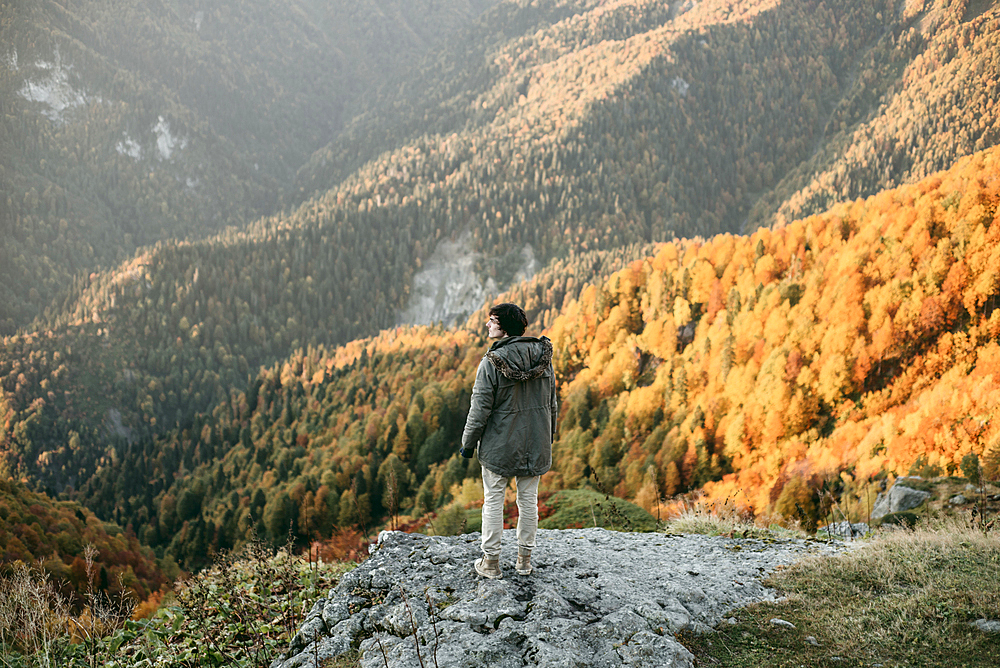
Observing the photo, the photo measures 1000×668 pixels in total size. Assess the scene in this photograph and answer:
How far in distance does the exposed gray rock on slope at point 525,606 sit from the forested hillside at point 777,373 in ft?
4.35

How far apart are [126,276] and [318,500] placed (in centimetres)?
13093

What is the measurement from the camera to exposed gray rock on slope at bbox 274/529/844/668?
4.71 m

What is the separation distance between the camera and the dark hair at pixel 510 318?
578 cm

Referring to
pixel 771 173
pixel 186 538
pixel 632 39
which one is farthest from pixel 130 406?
pixel 632 39

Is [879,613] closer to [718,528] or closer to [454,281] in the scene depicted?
[718,528]

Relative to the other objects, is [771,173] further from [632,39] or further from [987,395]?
[987,395]

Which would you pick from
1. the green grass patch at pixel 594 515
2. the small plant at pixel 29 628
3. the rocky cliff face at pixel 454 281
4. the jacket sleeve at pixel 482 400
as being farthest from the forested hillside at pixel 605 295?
the small plant at pixel 29 628

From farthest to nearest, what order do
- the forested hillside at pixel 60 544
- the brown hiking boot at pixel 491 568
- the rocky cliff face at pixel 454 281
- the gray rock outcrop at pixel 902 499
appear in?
the rocky cliff face at pixel 454 281 < the forested hillside at pixel 60 544 < the gray rock outcrop at pixel 902 499 < the brown hiking boot at pixel 491 568

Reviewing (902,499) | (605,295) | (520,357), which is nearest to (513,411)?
(520,357)

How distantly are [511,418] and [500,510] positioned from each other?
1009mm

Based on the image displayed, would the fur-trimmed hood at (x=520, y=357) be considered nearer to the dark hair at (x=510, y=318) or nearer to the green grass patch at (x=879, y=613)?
the dark hair at (x=510, y=318)

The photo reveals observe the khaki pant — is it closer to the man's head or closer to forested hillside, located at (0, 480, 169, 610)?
the man's head

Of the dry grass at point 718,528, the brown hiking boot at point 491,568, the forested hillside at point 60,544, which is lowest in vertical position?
the forested hillside at point 60,544

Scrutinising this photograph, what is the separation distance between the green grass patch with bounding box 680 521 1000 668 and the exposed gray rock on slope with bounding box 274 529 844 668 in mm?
329
